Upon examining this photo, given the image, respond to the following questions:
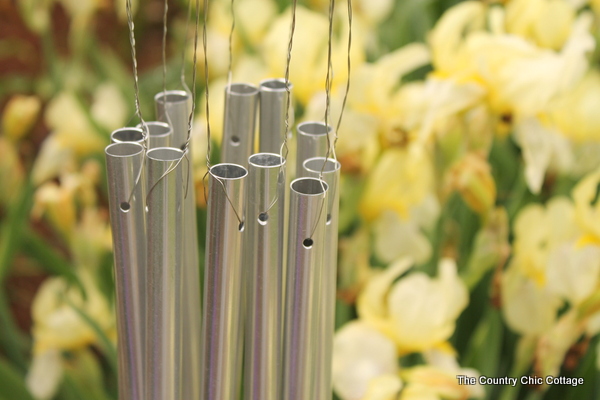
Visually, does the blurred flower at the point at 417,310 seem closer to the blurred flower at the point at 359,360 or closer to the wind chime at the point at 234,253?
the blurred flower at the point at 359,360

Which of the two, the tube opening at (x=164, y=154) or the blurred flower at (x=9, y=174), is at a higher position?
the tube opening at (x=164, y=154)

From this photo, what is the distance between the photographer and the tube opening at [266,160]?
365mm

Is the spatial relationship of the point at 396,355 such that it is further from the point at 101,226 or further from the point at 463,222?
the point at 101,226

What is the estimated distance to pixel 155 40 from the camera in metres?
1.65

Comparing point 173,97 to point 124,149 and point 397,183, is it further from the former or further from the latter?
point 397,183

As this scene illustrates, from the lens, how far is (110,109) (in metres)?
0.94

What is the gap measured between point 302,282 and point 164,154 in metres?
0.10

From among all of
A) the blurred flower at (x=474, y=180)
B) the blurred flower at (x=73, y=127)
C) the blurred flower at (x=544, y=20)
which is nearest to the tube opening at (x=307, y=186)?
the blurred flower at (x=474, y=180)

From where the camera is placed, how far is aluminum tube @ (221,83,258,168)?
429 mm

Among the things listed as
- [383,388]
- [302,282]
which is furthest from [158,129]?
[383,388]

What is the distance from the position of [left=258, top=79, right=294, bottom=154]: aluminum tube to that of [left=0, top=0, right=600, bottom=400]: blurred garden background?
21 cm

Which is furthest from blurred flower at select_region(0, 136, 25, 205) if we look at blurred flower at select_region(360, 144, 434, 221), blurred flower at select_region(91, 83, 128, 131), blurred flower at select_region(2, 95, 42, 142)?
blurred flower at select_region(360, 144, 434, 221)

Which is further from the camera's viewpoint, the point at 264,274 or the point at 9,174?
the point at 9,174

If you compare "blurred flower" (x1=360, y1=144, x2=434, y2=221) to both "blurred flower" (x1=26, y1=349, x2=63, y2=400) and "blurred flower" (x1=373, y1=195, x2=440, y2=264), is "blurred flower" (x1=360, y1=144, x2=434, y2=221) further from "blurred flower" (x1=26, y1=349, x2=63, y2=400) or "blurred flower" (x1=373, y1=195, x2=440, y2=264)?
"blurred flower" (x1=26, y1=349, x2=63, y2=400)
